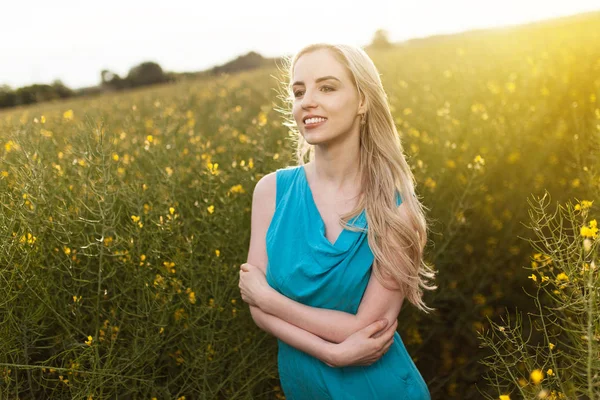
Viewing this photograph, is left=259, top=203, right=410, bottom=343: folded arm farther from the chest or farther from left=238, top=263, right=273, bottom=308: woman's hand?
the chest

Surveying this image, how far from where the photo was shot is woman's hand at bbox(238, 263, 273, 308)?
2.08m

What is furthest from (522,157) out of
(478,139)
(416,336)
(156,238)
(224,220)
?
(156,238)

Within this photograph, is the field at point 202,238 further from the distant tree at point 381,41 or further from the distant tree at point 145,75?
the distant tree at point 381,41

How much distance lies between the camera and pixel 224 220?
293cm

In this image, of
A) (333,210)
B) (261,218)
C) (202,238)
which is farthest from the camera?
(202,238)

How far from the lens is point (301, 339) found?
78.6 inches

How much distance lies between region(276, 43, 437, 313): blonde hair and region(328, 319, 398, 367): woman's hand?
146 mm

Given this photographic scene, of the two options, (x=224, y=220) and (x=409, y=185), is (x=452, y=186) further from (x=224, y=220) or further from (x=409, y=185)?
(x=409, y=185)

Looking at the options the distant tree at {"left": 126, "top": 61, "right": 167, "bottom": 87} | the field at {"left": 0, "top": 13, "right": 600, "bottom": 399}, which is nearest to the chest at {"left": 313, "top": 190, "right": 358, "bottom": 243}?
the field at {"left": 0, "top": 13, "right": 600, "bottom": 399}

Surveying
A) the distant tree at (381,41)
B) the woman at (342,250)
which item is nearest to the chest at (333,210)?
the woman at (342,250)

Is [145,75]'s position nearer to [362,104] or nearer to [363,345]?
[362,104]

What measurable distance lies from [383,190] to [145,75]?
14317 millimetres

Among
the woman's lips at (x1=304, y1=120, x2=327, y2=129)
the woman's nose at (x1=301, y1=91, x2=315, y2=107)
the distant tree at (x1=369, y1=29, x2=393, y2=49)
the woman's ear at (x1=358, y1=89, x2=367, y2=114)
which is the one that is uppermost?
the woman's nose at (x1=301, y1=91, x2=315, y2=107)

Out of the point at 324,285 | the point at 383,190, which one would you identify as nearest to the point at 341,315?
the point at 324,285
